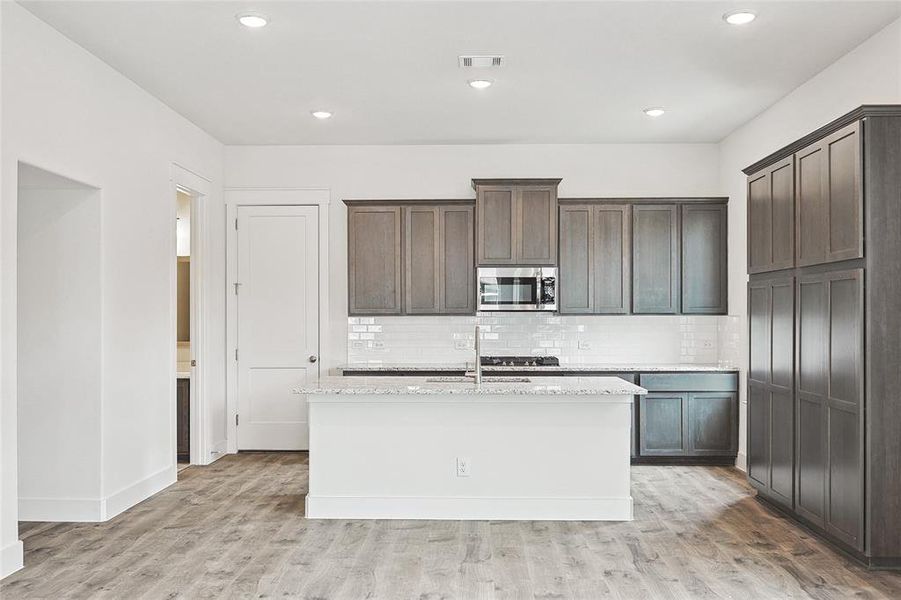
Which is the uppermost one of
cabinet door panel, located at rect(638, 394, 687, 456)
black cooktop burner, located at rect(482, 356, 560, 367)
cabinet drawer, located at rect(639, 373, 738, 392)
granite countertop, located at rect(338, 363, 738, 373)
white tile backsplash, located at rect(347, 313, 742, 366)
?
white tile backsplash, located at rect(347, 313, 742, 366)

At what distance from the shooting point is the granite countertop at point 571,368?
6.40 meters

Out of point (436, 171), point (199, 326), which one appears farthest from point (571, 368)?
point (199, 326)

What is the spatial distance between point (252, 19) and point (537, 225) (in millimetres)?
3329

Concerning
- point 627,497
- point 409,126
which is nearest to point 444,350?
point 409,126

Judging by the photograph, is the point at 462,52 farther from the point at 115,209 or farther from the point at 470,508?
the point at 470,508

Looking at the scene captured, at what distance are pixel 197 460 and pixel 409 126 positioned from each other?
341 centimetres

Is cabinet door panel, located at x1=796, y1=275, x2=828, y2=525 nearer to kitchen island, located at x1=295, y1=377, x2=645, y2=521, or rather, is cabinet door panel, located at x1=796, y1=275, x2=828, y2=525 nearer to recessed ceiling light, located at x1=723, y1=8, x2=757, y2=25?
kitchen island, located at x1=295, y1=377, x2=645, y2=521

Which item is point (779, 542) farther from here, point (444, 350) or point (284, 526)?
point (444, 350)

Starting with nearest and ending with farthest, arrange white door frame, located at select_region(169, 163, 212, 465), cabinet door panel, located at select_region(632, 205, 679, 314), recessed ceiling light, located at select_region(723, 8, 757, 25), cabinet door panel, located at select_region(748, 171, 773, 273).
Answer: recessed ceiling light, located at select_region(723, 8, 757, 25) → cabinet door panel, located at select_region(748, 171, 773, 273) → white door frame, located at select_region(169, 163, 212, 465) → cabinet door panel, located at select_region(632, 205, 679, 314)

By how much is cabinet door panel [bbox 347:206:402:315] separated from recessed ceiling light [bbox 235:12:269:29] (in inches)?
113

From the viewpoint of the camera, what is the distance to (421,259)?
22.3ft

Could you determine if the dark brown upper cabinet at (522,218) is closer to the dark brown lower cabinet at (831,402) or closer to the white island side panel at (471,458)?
the white island side panel at (471,458)

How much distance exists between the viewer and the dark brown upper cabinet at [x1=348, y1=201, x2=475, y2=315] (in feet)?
22.2

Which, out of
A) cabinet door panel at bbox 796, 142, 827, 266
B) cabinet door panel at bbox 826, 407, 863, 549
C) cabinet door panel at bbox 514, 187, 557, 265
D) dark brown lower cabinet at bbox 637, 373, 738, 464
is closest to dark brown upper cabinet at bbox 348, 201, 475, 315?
cabinet door panel at bbox 514, 187, 557, 265
